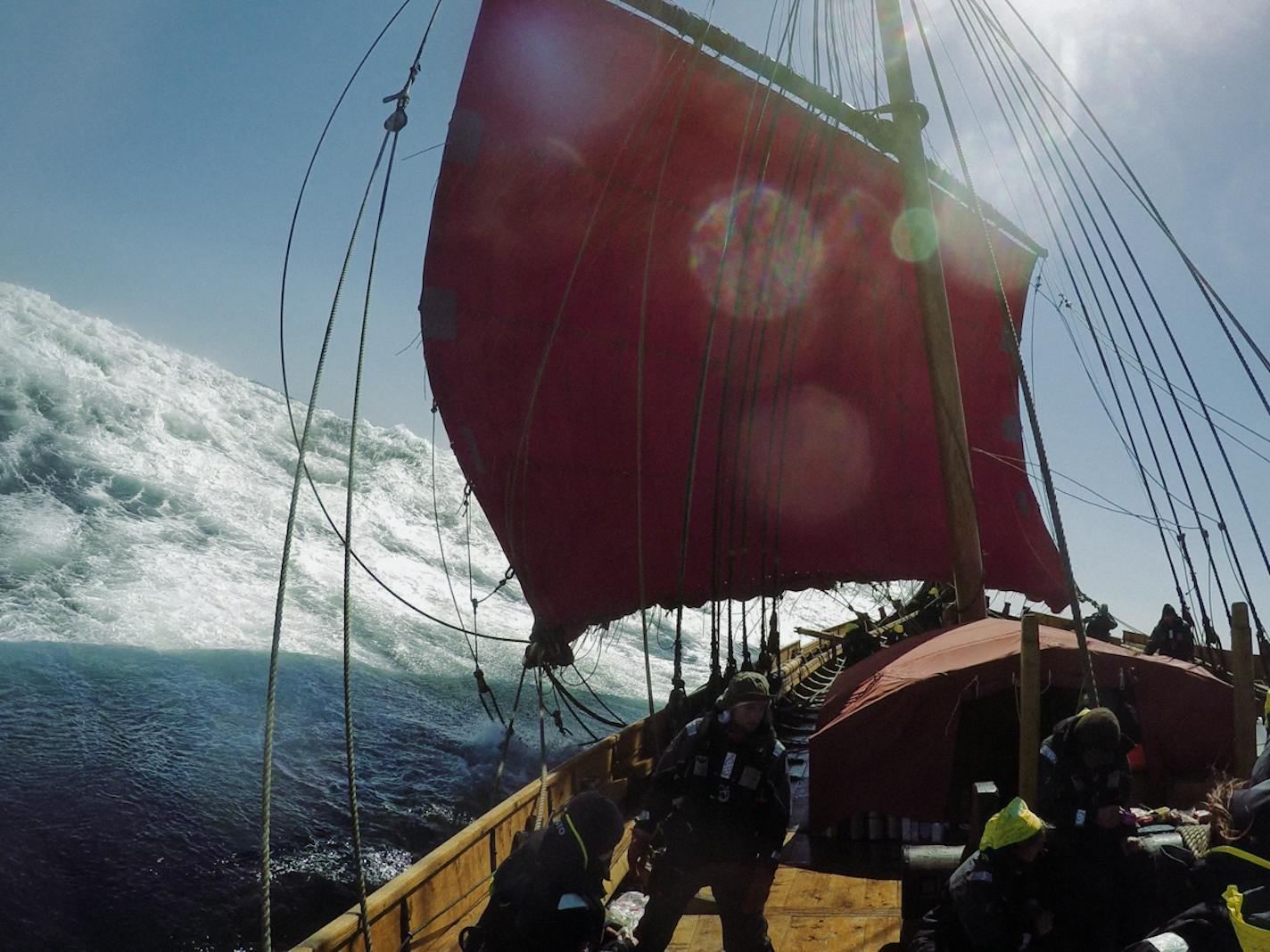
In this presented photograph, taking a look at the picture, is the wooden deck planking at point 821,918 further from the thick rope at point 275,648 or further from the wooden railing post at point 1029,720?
the thick rope at point 275,648

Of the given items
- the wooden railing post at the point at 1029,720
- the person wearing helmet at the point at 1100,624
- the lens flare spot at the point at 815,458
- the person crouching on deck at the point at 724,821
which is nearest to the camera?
the person crouching on deck at the point at 724,821

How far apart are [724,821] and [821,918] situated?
221cm

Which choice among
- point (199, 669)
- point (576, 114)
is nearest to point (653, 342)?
point (576, 114)

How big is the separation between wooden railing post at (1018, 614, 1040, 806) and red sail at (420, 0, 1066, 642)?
440 cm

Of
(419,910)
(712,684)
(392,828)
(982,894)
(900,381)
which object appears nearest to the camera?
(982,894)

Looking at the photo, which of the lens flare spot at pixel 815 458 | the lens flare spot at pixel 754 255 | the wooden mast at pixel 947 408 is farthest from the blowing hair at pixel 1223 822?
the lens flare spot at pixel 815 458

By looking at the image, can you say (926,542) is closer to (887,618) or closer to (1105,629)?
(1105,629)

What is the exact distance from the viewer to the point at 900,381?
14.6 m

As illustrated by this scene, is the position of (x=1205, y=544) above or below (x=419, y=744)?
above

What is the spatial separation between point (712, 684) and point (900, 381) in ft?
29.4

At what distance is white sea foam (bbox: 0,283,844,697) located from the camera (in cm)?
2508

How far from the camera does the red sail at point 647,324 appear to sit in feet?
35.0

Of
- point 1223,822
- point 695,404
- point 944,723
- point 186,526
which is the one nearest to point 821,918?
point 944,723

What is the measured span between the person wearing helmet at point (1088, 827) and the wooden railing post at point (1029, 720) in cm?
128
